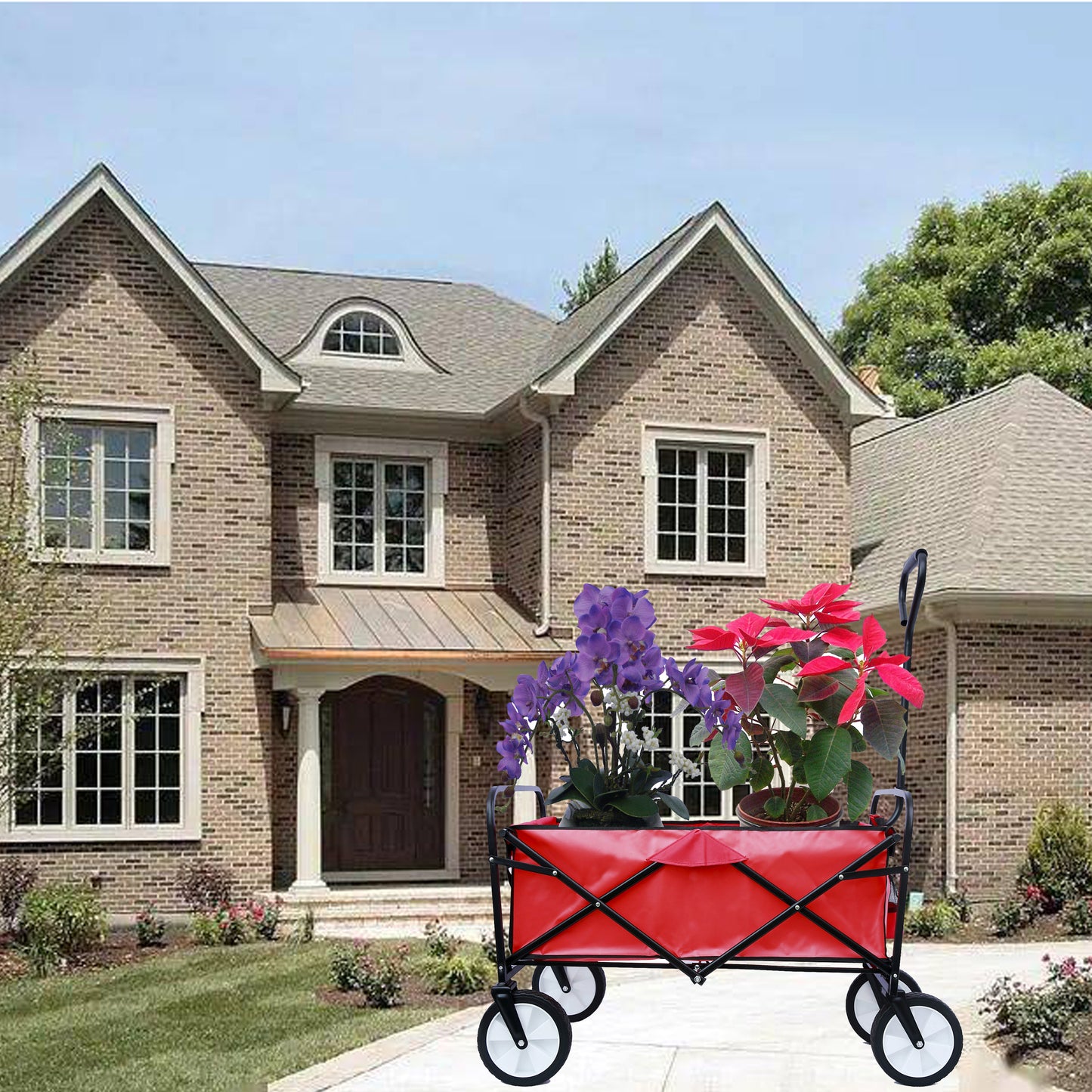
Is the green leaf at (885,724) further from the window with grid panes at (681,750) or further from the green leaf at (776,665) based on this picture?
the window with grid panes at (681,750)

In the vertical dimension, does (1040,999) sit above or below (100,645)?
below

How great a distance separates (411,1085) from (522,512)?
11.6 metres

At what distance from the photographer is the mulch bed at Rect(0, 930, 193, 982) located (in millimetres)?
14961

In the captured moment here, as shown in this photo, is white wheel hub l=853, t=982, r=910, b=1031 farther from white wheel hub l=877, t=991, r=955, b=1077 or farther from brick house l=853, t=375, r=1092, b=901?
brick house l=853, t=375, r=1092, b=901

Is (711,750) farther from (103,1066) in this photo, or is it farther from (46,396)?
(46,396)

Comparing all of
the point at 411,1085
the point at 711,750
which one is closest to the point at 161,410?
the point at 411,1085

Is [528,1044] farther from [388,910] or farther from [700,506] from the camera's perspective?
[700,506]

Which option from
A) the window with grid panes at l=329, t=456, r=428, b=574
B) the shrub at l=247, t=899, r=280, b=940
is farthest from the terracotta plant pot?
the window with grid panes at l=329, t=456, r=428, b=574

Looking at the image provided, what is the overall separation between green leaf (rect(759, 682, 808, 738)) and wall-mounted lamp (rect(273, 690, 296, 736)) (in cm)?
1417

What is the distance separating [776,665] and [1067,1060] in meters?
5.23

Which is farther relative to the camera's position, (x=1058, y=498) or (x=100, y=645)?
(x=1058, y=498)

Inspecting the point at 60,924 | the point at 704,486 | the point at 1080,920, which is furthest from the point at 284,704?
the point at 1080,920

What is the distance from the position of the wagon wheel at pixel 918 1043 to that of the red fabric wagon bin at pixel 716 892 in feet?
0.66

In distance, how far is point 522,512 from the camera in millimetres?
20359
